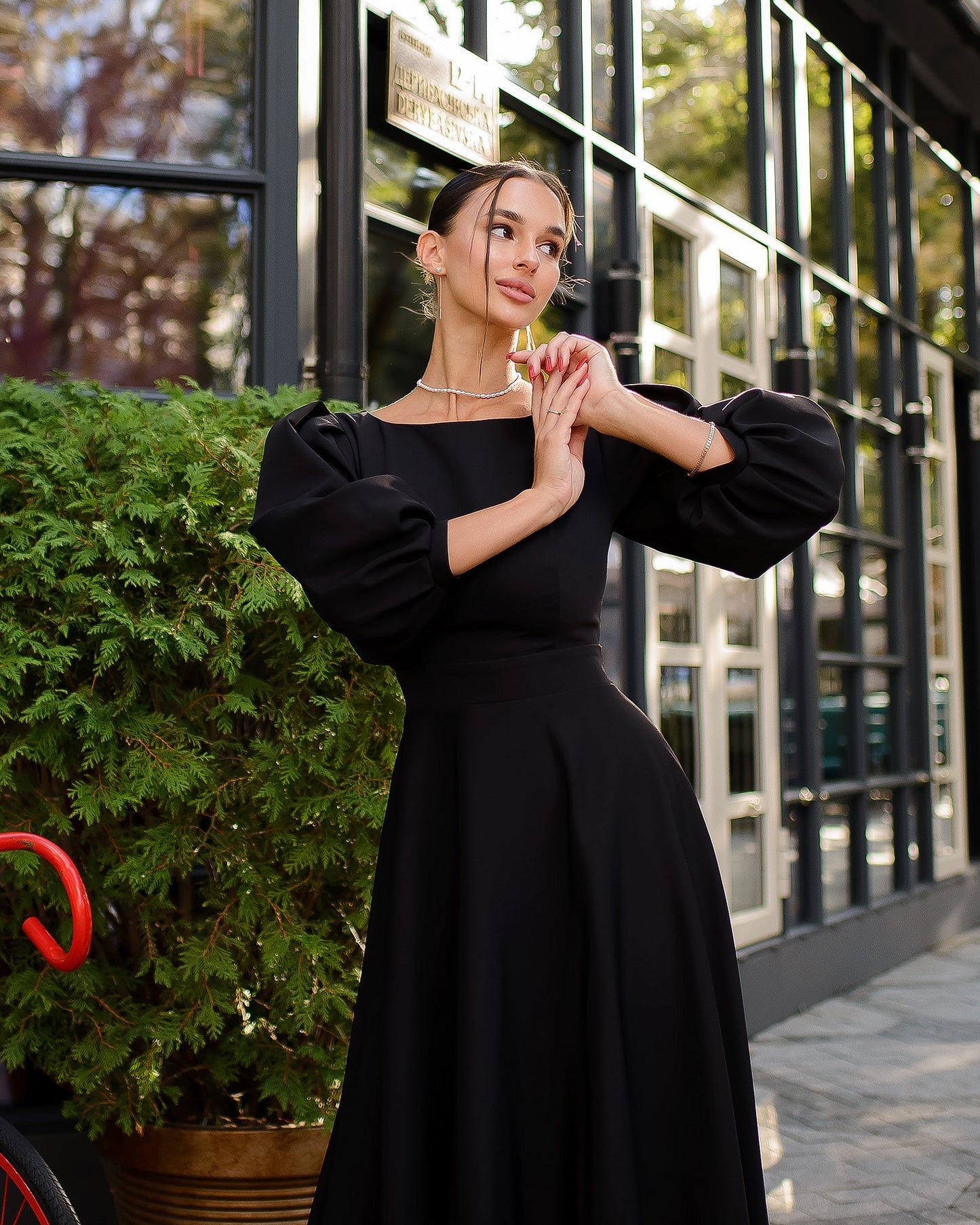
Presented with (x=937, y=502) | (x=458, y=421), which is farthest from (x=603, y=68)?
(x=937, y=502)

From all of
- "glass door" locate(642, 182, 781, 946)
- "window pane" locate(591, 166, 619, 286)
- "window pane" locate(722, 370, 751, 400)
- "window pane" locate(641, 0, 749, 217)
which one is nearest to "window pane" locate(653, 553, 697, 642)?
"glass door" locate(642, 182, 781, 946)

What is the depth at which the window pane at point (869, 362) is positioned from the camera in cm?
680

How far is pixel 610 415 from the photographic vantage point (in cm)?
180

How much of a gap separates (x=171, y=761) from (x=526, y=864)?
0.83m

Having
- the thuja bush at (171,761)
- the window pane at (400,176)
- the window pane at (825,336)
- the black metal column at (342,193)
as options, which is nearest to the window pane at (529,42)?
the window pane at (400,176)

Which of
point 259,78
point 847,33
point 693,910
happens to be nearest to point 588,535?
point 693,910

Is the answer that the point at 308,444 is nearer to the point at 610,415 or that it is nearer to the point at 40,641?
the point at 610,415

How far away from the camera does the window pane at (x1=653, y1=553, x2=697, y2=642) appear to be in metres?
4.90

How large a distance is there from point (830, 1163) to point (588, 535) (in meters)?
2.47

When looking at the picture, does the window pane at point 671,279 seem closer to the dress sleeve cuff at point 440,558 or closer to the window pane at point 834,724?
the window pane at point 834,724

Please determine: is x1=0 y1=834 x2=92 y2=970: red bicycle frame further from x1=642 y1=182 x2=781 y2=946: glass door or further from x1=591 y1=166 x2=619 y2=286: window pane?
x1=591 y1=166 x2=619 y2=286: window pane

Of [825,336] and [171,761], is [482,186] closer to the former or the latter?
[171,761]

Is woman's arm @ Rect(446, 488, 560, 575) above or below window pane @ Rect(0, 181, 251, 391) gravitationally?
below

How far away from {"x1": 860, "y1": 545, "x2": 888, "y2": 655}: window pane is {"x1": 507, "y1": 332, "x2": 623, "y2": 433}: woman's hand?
501 centimetres
